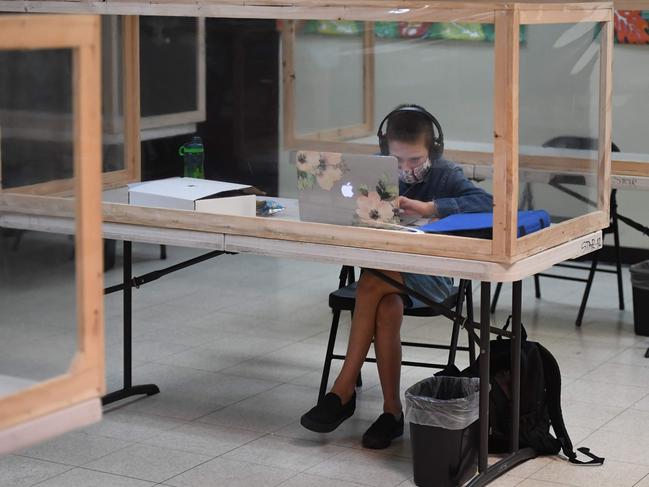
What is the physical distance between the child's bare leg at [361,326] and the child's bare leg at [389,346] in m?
0.03

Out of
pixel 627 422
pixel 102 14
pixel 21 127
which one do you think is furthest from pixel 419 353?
pixel 21 127

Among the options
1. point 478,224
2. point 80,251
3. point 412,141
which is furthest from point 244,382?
point 80,251

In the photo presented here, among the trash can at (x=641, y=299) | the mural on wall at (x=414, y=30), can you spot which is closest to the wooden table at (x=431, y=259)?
the mural on wall at (x=414, y=30)

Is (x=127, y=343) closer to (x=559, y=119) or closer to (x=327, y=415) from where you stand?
(x=327, y=415)

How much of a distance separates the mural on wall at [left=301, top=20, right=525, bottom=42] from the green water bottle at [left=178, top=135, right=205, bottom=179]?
0.60 meters

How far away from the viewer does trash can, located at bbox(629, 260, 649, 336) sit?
17.9ft

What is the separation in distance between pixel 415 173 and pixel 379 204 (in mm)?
163

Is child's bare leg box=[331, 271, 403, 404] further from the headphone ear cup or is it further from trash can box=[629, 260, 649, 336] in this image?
trash can box=[629, 260, 649, 336]

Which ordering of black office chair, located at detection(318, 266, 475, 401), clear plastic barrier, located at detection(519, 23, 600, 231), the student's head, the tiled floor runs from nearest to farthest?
the tiled floor, clear plastic barrier, located at detection(519, 23, 600, 231), the student's head, black office chair, located at detection(318, 266, 475, 401)

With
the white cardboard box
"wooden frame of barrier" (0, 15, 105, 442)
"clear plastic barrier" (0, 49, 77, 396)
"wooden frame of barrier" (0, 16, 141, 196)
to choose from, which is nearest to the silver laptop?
the white cardboard box

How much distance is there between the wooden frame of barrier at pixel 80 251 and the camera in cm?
208

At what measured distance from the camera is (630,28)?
6.64 m

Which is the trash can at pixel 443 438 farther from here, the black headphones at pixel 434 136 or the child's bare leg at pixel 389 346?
the black headphones at pixel 434 136

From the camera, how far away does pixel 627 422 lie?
4.30 metres
